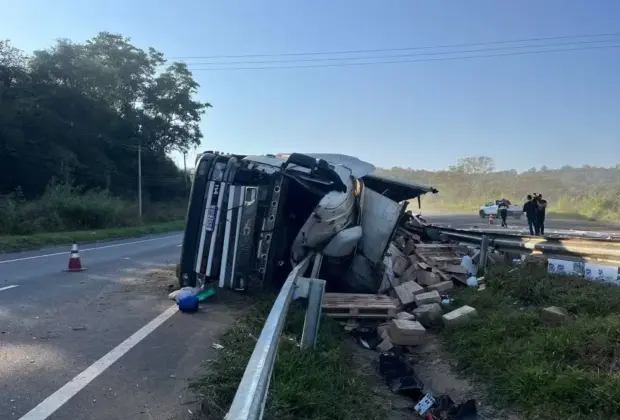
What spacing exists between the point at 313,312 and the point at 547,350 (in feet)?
7.80

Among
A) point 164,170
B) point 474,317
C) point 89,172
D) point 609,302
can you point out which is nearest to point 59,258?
point 474,317

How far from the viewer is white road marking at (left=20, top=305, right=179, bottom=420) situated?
11.8 feet

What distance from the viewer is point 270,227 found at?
7312 millimetres

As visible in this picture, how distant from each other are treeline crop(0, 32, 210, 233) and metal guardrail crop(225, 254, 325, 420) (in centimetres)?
2148

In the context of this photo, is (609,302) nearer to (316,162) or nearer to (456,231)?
(316,162)

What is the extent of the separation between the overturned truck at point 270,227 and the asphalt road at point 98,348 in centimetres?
70

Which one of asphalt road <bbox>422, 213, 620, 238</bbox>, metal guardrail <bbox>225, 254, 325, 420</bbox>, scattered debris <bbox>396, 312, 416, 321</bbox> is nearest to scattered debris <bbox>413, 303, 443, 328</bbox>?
scattered debris <bbox>396, 312, 416, 321</bbox>

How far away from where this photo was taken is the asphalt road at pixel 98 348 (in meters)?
3.79

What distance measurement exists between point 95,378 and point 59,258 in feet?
35.6

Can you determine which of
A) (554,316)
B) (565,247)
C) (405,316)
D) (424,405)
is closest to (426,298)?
(405,316)

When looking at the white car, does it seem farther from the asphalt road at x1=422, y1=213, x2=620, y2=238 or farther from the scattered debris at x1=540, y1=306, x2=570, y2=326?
the scattered debris at x1=540, y1=306, x2=570, y2=326

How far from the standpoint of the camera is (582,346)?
4969 mm

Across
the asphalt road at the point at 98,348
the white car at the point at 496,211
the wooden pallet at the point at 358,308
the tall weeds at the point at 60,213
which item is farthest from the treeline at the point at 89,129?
the white car at the point at 496,211

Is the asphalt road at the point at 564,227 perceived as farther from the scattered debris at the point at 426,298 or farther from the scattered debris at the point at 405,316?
the scattered debris at the point at 405,316
